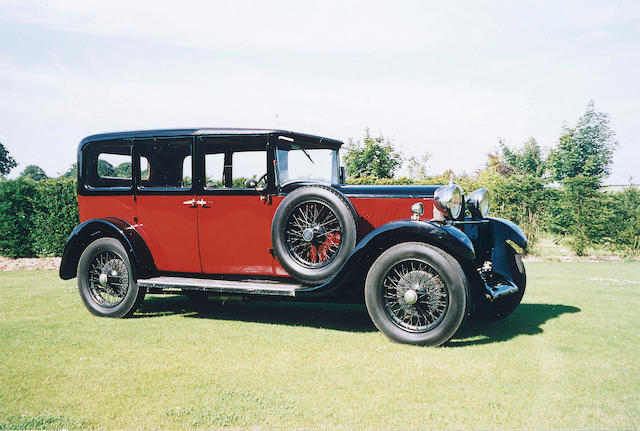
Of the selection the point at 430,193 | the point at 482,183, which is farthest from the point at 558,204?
the point at 430,193

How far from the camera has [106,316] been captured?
18.2 feet

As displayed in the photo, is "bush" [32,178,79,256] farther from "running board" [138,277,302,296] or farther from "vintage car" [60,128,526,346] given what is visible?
"running board" [138,277,302,296]

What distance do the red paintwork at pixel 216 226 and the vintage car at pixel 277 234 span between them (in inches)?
0.5

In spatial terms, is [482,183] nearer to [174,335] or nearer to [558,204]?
[558,204]

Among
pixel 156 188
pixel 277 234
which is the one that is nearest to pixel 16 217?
pixel 156 188

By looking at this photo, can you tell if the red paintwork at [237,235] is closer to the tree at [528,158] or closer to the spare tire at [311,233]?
the spare tire at [311,233]

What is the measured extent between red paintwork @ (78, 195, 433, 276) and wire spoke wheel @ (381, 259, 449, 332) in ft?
2.08

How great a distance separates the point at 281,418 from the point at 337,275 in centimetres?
184

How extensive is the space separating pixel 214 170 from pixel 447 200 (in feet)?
8.51

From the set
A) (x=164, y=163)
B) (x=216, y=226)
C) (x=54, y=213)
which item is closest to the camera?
(x=216, y=226)

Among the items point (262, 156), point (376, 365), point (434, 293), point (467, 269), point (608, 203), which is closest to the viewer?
point (376, 365)

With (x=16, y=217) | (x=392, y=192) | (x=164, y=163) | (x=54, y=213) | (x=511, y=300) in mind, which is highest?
(x=164, y=163)

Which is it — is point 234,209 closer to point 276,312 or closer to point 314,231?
point 314,231

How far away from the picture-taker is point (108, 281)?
5.65 meters
